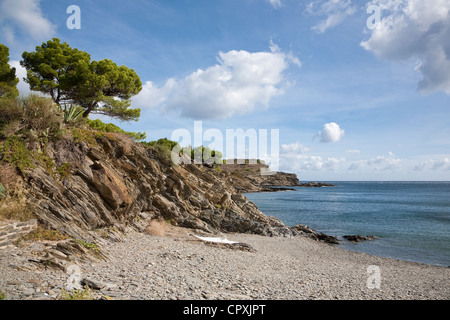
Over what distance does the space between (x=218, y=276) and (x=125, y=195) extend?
35.1 feet

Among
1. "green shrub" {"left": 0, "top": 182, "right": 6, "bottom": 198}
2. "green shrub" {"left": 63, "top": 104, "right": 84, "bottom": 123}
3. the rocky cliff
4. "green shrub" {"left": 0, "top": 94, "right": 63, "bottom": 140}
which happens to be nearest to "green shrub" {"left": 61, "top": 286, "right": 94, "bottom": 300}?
"green shrub" {"left": 0, "top": 182, "right": 6, "bottom": 198}

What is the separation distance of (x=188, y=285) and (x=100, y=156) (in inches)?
532

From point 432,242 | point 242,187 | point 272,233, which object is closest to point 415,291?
point 272,233

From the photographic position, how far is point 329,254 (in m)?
24.5

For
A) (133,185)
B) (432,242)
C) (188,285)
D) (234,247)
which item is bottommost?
(432,242)

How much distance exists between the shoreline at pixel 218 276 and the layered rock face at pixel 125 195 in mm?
2215

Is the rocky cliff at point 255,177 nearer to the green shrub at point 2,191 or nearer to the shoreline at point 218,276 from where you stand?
the shoreline at point 218,276

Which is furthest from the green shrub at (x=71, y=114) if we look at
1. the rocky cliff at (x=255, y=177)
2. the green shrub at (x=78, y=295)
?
the rocky cliff at (x=255, y=177)

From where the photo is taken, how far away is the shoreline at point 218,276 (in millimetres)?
8789

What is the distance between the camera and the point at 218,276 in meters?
12.3

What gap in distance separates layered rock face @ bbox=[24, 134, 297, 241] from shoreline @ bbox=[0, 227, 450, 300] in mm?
2215

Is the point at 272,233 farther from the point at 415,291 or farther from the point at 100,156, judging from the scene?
the point at 100,156

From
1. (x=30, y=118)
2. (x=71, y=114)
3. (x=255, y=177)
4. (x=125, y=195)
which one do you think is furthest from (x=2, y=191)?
(x=255, y=177)

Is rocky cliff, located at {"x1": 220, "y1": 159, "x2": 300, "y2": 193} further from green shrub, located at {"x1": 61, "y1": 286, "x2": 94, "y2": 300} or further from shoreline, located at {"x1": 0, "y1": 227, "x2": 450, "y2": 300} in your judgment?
→ green shrub, located at {"x1": 61, "y1": 286, "x2": 94, "y2": 300}
